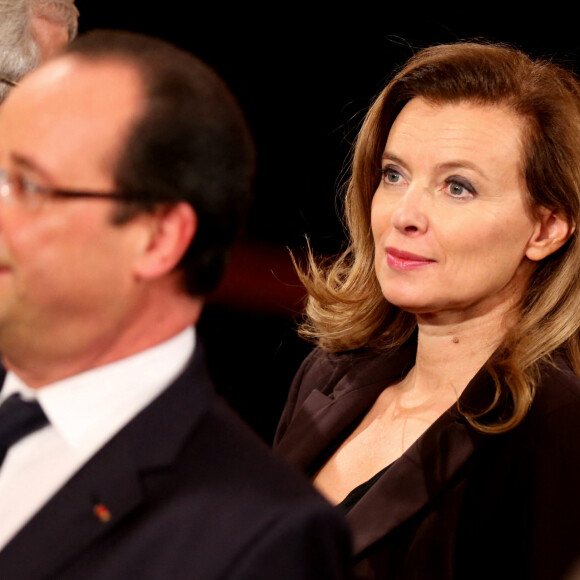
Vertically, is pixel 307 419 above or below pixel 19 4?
below

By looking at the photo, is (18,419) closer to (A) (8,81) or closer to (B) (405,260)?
(B) (405,260)

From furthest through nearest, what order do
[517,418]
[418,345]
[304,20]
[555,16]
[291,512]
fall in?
[304,20]
[555,16]
[418,345]
[517,418]
[291,512]

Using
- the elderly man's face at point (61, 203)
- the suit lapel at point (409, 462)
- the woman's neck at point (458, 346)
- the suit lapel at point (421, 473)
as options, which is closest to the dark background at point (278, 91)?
the suit lapel at point (409, 462)

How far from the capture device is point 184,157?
3.63 feet

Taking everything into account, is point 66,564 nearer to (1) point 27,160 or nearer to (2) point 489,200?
(1) point 27,160

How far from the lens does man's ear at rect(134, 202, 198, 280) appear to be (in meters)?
1.13

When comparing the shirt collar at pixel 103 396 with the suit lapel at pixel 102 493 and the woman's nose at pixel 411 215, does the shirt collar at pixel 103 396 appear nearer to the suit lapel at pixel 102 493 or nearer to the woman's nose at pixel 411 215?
the suit lapel at pixel 102 493

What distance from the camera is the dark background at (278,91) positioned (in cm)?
386

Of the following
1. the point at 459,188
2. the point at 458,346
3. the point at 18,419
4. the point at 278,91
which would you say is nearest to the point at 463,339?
the point at 458,346

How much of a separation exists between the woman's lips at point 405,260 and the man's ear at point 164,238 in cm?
104

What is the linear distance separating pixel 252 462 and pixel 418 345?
1170mm

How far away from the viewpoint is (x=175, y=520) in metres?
Result: 1.11

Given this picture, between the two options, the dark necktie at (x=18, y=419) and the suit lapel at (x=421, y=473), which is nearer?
the dark necktie at (x=18, y=419)

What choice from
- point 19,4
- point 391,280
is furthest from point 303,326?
point 19,4
